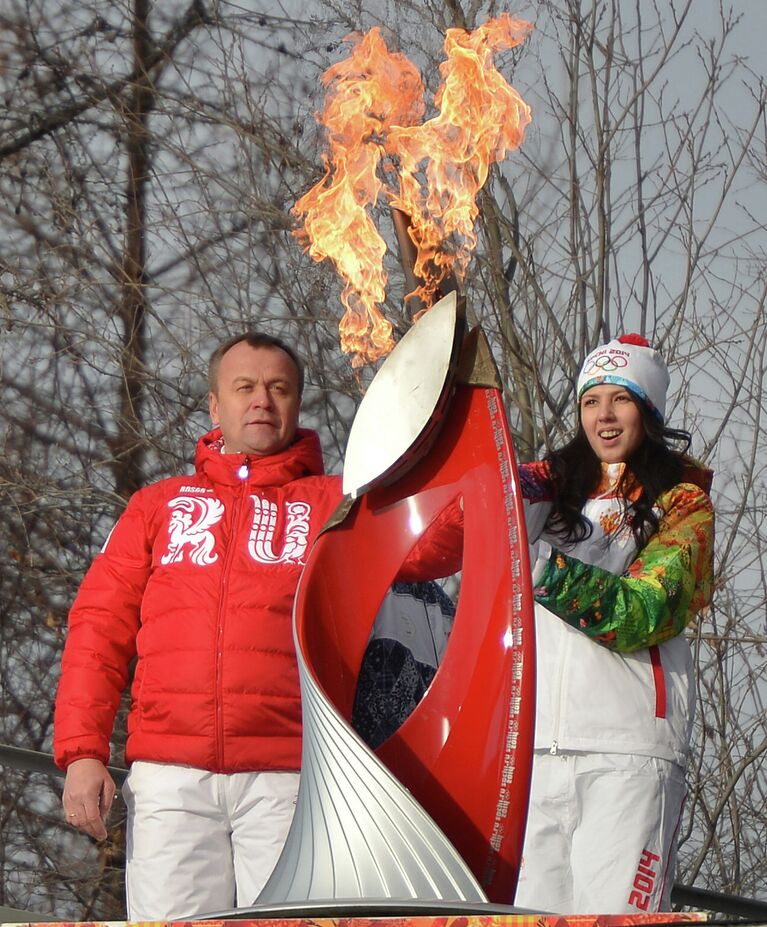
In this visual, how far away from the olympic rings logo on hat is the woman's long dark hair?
0.07 metres

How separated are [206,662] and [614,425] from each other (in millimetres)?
843

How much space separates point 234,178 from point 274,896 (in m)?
3.98

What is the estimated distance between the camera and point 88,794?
7.91 feet

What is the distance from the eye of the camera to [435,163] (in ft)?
7.93

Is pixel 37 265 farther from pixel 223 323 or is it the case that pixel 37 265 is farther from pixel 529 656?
pixel 529 656

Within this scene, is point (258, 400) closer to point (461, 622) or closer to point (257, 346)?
point (257, 346)

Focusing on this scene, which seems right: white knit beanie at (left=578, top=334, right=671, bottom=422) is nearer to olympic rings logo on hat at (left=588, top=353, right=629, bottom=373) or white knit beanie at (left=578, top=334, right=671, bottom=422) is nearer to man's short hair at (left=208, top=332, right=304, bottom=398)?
olympic rings logo on hat at (left=588, top=353, right=629, bottom=373)

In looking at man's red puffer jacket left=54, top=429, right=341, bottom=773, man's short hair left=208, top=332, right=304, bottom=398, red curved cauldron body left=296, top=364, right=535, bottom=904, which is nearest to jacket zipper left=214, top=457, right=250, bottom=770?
man's red puffer jacket left=54, top=429, right=341, bottom=773

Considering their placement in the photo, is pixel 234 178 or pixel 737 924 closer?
pixel 737 924

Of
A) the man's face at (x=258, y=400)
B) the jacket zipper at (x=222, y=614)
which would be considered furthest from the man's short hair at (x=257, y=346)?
the jacket zipper at (x=222, y=614)

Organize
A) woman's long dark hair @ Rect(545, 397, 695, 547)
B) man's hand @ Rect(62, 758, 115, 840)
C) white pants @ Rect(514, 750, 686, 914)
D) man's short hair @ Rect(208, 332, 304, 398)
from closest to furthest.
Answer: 1. white pants @ Rect(514, 750, 686, 914)
2. man's hand @ Rect(62, 758, 115, 840)
3. woman's long dark hair @ Rect(545, 397, 695, 547)
4. man's short hair @ Rect(208, 332, 304, 398)

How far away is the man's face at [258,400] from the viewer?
2611mm

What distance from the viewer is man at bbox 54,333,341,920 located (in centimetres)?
238

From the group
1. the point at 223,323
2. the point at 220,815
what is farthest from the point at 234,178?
the point at 220,815
